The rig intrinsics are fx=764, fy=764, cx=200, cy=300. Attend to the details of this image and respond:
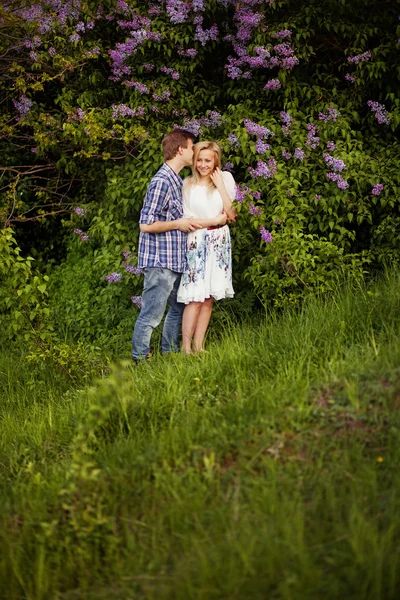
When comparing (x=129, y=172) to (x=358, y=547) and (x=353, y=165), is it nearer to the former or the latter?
(x=353, y=165)

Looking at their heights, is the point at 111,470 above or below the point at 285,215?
below

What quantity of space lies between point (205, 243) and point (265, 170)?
1.07 metres

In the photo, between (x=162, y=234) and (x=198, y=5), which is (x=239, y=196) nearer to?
(x=162, y=234)

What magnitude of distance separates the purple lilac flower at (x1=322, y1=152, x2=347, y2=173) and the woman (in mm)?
1106

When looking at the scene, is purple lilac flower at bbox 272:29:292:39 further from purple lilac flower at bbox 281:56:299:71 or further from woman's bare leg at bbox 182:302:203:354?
woman's bare leg at bbox 182:302:203:354

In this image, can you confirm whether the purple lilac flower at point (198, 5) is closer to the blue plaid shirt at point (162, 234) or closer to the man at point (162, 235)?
the man at point (162, 235)

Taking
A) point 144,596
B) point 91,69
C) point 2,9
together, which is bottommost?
point 144,596

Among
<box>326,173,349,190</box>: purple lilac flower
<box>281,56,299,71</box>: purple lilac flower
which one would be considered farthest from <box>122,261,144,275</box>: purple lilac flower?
<box>281,56,299,71</box>: purple lilac flower

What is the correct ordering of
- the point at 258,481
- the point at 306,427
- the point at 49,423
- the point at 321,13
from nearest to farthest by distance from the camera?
the point at 258,481 → the point at 306,427 → the point at 49,423 → the point at 321,13

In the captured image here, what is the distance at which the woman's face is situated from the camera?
5.91 m

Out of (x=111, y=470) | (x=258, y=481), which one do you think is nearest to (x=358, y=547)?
(x=258, y=481)

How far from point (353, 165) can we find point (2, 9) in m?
4.01

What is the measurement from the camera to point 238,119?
281 inches

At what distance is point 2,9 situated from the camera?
792 cm
